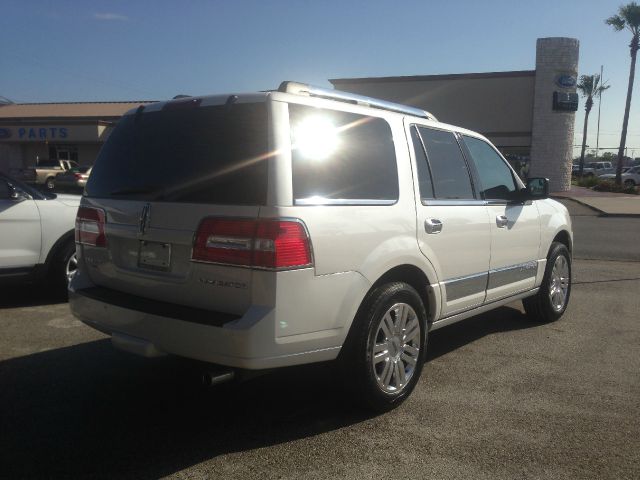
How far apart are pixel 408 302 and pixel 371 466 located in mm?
1123

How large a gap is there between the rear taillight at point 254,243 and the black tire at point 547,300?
3.63m

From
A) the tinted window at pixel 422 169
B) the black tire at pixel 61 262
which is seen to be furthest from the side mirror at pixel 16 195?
the tinted window at pixel 422 169

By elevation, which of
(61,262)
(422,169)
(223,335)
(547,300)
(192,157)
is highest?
(192,157)

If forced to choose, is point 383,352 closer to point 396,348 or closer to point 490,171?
point 396,348

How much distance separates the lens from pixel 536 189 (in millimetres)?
5508

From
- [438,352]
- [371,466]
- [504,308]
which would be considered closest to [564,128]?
[504,308]

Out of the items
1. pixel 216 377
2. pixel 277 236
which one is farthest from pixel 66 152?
pixel 277 236

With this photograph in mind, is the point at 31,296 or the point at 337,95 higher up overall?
the point at 337,95

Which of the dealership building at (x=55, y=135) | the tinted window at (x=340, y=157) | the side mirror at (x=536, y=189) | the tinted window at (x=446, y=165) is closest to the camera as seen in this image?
the tinted window at (x=340, y=157)

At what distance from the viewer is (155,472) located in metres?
3.01

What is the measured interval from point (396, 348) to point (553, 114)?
3505cm

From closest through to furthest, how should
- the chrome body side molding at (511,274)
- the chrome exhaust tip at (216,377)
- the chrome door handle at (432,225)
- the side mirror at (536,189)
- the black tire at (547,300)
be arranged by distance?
the chrome exhaust tip at (216,377)
the chrome door handle at (432,225)
the chrome body side molding at (511,274)
the side mirror at (536,189)
the black tire at (547,300)

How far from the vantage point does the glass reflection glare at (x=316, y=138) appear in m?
3.28

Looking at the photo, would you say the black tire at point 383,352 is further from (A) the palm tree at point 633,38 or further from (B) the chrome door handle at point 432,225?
(A) the palm tree at point 633,38
